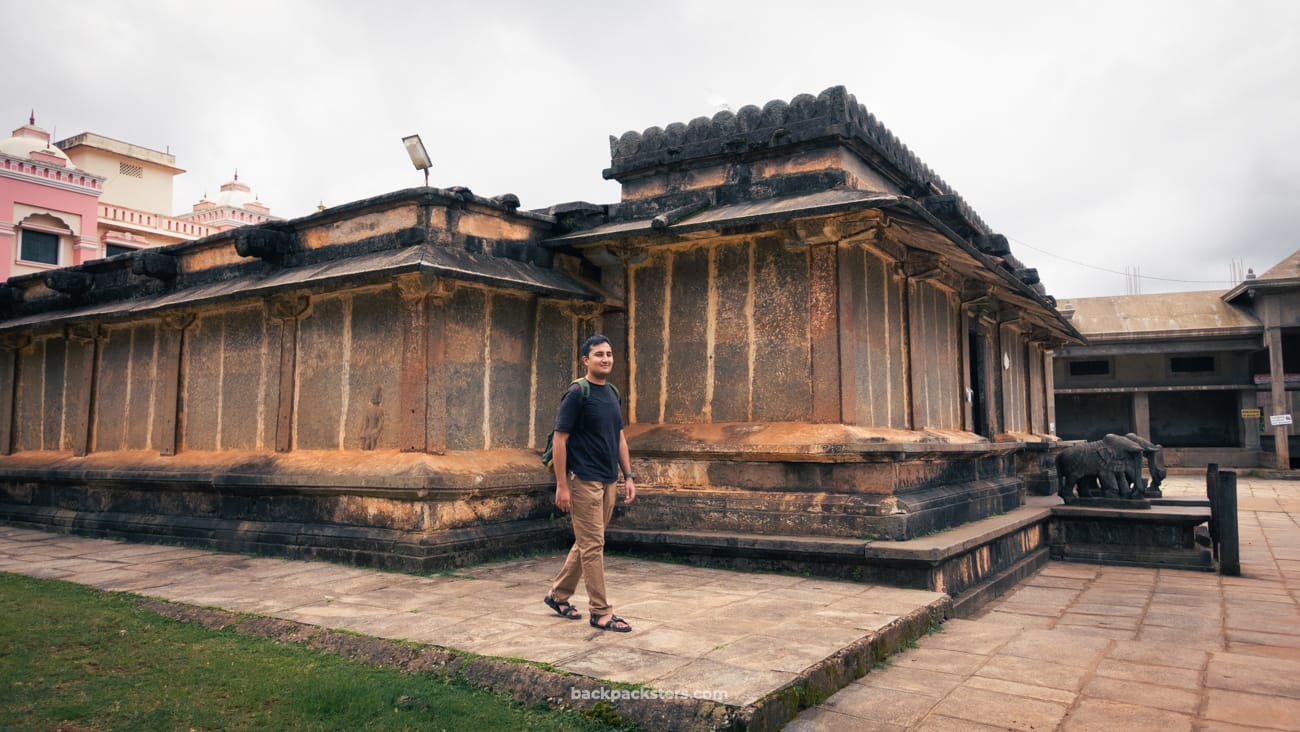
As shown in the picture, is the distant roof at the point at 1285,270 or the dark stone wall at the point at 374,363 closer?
the dark stone wall at the point at 374,363

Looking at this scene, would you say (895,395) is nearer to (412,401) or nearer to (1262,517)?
(412,401)

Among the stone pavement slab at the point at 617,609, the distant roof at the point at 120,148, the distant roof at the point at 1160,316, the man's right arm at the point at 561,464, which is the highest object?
the distant roof at the point at 120,148

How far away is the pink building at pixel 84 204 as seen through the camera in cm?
2325

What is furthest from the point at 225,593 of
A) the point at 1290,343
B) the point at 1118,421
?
the point at 1290,343

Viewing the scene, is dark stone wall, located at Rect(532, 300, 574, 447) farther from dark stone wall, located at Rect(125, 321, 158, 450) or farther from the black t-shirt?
dark stone wall, located at Rect(125, 321, 158, 450)

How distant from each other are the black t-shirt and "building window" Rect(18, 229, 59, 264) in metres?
25.0

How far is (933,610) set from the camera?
596 cm

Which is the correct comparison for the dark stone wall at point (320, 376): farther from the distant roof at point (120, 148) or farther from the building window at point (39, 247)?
the distant roof at point (120, 148)

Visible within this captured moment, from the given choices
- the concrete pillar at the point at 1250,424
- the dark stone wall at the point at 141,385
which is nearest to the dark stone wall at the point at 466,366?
the dark stone wall at the point at 141,385

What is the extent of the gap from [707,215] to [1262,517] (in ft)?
39.8

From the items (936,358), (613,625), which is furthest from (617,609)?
(936,358)

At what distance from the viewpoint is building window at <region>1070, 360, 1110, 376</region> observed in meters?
27.8

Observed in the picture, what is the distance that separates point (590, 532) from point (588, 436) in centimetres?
57

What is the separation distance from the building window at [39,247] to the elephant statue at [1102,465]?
85.9 feet
